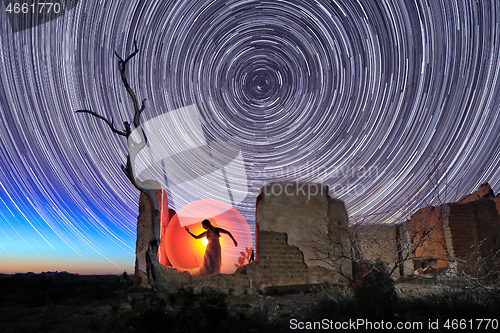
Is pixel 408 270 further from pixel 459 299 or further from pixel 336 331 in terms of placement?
pixel 336 331

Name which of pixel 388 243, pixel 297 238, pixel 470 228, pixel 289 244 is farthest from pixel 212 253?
pixel 470 228

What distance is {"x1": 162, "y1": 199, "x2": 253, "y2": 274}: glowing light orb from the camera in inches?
498

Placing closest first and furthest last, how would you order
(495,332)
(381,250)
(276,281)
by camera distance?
(495,332) < (276,281) < (381,250)

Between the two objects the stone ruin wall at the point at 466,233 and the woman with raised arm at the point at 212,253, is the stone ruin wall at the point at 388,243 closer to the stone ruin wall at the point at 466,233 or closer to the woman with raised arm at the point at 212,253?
the stone ruin wall at the point at 466,233

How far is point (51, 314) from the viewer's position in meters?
7.78

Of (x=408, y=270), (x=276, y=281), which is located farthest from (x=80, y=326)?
(x=408, y=270)

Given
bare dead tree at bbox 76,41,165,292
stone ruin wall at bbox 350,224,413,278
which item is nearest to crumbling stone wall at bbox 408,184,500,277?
stone ruin wall at bbox 350,224,413,278

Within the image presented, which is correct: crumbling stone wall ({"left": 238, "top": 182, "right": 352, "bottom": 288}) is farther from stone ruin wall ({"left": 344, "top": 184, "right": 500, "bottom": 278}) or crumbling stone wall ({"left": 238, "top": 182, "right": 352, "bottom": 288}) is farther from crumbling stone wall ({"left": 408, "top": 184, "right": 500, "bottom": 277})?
crumbling stone wall ({"left": 408, "top": 184, "right": 500, "bottom": 277})

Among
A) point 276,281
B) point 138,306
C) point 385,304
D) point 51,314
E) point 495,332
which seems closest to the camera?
point 495,332

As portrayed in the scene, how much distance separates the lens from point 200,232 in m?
13.4

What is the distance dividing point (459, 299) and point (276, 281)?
402cm

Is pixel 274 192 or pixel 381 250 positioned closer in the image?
pixel 274 192

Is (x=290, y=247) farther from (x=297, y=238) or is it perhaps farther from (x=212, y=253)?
(x=212, y=253)

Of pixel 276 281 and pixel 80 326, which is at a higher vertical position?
pixel 276 281
